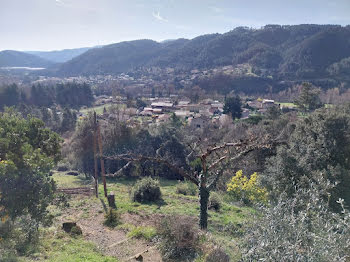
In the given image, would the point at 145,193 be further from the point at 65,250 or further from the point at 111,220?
the point at 65,250

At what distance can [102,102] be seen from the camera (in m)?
65.3

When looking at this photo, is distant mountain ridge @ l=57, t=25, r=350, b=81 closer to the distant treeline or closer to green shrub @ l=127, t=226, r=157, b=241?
the distant treeline

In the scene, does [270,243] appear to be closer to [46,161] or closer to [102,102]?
[46,161]

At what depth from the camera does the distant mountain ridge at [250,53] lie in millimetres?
81188

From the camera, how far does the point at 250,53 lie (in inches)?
4198

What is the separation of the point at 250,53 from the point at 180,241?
111 metres

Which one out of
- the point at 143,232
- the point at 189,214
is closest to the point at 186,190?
the point at 189,214

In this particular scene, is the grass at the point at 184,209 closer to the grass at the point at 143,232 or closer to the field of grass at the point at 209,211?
the field of grass at the point at 209,211

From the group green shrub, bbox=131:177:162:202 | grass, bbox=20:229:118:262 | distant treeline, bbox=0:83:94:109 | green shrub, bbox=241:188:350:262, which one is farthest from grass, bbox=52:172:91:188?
distant treeline, bbox=0:83:94:109

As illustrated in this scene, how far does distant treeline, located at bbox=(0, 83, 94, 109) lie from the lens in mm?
53875

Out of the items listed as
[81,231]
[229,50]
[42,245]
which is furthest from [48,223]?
[229,50]

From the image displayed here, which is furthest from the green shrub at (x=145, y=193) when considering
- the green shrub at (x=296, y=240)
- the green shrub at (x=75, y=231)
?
the green shrub at (x=296, y=240)

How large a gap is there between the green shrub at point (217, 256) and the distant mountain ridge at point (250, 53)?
81793 millimetres

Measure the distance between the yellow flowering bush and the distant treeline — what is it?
53.4m
